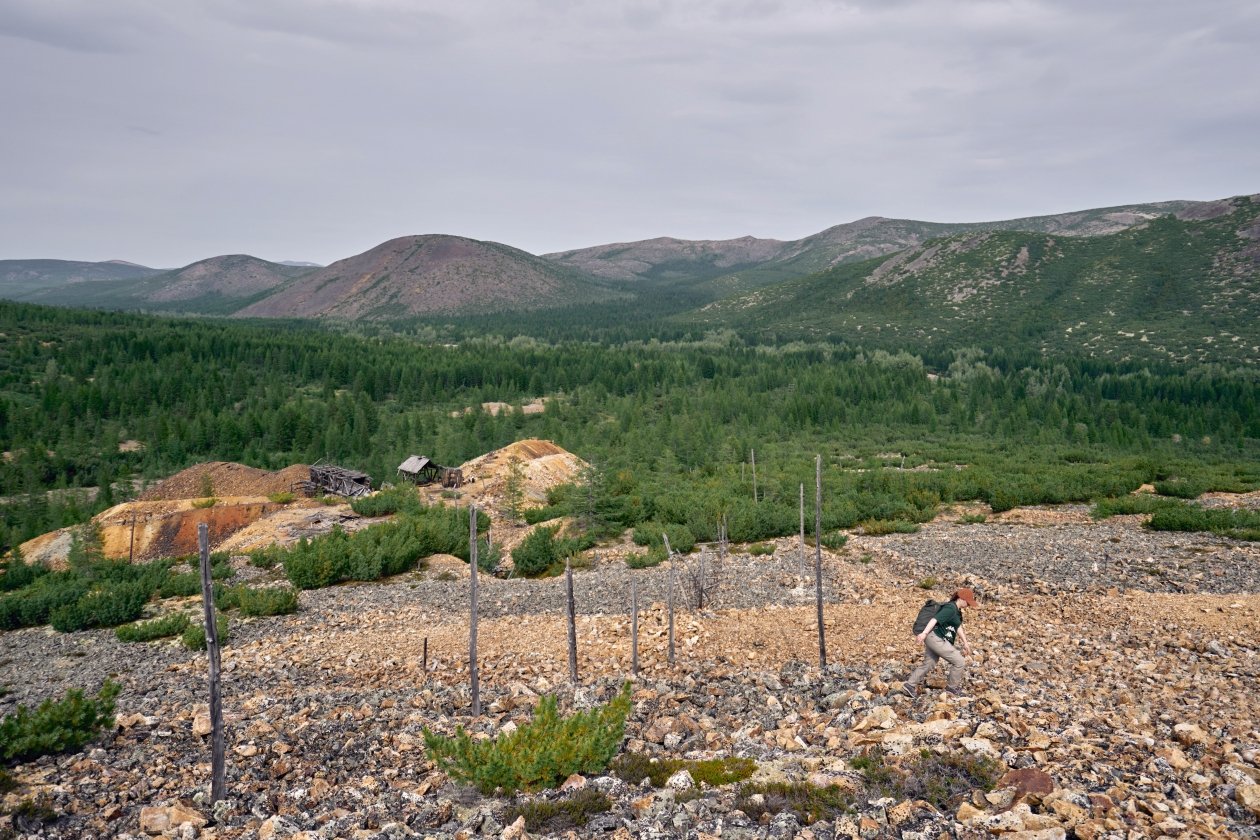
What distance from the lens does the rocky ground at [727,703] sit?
739cm

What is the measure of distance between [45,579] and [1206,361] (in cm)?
12397

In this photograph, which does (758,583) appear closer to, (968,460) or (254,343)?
(968,460)

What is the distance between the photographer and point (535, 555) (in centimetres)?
2862

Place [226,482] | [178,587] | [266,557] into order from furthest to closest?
[226,482] → [266,557] → [178,587]

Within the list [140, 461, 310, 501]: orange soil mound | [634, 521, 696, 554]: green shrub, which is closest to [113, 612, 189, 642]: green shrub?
[634, 521, 696, 554]: green shrub

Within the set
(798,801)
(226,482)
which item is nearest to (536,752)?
(798,801)

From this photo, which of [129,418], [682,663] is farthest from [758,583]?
[129,418]

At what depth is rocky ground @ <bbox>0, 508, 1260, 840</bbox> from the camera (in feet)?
24.2

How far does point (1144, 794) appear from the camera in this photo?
6.93 meters

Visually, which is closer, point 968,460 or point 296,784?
point 296,784

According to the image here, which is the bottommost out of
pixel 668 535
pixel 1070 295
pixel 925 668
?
pixel 668 535

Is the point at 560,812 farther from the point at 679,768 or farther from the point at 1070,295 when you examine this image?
the point at 1070,295

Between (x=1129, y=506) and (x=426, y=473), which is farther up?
(x=1129, y=506)

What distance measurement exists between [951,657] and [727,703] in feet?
12.7
